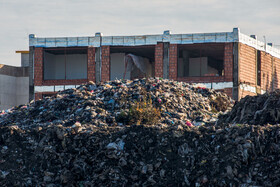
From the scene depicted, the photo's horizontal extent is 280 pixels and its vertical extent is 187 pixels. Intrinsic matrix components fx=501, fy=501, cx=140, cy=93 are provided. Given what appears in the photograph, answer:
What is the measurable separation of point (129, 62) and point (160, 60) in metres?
2.60

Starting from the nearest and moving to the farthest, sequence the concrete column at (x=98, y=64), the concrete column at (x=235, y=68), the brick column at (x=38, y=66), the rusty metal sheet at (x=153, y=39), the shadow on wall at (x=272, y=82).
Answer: the concrete column at (x=235, y=68), the rusty metal sheet at (x=153, y=39), the concrete column at (x=98, y=64), the brick column at (x=38, y=66), the shadow on wall at (x=272, y=82)

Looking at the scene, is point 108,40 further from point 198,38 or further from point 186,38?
point 198,38

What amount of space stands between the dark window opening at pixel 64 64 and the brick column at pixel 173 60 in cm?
641

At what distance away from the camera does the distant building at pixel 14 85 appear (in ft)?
119

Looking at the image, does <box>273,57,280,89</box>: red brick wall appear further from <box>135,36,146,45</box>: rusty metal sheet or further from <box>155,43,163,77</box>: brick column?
<box>135,36,146,45</box>: rusty metal sheet

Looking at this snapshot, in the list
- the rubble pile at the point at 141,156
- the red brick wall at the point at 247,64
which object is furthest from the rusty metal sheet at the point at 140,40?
the rubble pile at the point at 141,156

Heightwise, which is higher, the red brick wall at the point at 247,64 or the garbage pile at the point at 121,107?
the red brick wall at the point at 247,64

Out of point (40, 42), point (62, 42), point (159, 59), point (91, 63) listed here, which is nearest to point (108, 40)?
point (91, 63)

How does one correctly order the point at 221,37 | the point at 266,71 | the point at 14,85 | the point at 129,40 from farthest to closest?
the point at 14,85
the point at 266,71
the point at 129,40
the point at 221,37

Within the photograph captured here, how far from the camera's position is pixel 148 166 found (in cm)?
1299

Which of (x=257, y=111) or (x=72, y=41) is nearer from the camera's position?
(x=257, y=111)

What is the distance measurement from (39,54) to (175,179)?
2280 cm

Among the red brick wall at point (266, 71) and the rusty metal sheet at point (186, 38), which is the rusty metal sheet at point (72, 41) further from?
the red brick wall at point (266, 71)

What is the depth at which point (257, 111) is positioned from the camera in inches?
644
